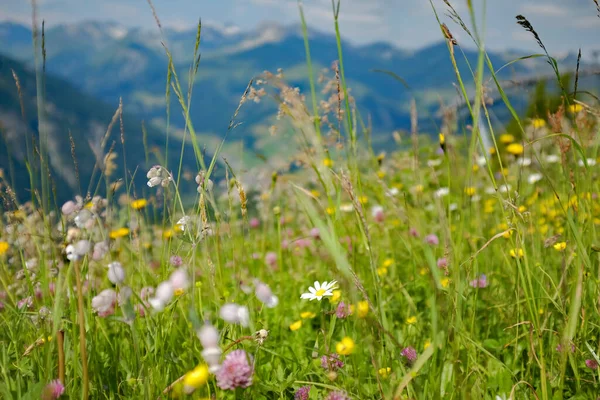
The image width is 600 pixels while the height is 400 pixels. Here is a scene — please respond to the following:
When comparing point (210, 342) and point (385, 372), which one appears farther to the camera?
point (385, 372)

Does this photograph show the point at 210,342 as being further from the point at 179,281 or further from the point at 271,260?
the point at 271,260

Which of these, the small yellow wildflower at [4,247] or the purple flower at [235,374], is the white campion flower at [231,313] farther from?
the small yellow wildflower at [4,247]

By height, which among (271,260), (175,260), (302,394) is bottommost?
(271,260)

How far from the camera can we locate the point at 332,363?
1252 mm

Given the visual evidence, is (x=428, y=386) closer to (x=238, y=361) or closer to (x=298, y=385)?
(x=298, y=385)

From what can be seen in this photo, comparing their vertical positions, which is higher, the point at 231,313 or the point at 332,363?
the point at 231,313

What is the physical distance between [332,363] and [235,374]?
454 mm

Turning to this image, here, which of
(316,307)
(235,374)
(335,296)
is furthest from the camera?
(316,307)

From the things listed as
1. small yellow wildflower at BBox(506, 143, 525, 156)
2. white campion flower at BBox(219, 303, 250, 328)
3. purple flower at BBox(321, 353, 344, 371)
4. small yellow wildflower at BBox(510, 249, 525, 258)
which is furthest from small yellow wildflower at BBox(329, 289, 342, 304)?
small yellow wildflower at BBox(506, 143, 525, 156)

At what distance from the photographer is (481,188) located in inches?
196

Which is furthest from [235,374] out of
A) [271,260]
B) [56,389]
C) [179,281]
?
[271,260]

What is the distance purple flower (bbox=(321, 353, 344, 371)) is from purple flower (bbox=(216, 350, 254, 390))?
317 mm

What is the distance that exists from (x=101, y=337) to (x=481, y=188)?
4.22 meters

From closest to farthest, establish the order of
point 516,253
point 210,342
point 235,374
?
point 210,342, point 235,374, point 516,253
